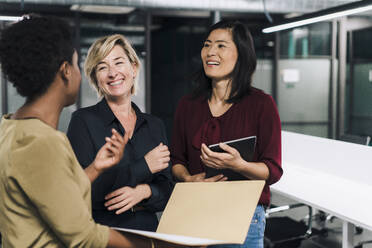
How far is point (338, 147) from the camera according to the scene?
346 cm

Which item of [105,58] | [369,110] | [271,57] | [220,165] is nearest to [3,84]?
[271,57]

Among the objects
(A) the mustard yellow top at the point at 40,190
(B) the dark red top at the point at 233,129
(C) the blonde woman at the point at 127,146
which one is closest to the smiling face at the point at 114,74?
(C) the blonde woman at the point at 127,146

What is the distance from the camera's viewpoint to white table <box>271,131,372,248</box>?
8.78 ft

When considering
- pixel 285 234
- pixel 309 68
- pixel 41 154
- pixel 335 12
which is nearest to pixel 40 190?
pixel 41 154

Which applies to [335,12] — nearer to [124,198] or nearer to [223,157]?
[223,157]

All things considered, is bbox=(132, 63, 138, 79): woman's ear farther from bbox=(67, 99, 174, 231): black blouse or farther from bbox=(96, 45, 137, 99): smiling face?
bbox=(67, 99, 174, 231): black blouse

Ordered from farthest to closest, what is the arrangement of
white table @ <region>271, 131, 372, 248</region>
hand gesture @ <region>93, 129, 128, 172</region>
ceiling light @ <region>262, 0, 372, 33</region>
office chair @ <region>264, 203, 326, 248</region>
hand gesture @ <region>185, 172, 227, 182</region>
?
office chair @ <region>264, 203, 326, 248</region> → white table @ <region>271, 131, 372, 248</region> → ceiling light @ <region>262, 0, 372, 33</region> → hand gesture @ <region>185, 172, 227, 182</region> → hand gesture @ <region>93, 129, 128, 172</region>

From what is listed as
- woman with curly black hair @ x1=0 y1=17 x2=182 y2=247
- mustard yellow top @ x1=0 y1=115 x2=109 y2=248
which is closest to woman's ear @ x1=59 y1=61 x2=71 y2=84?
woman with curly black hair @ x1=0 y1=17 x2=182 y2=247

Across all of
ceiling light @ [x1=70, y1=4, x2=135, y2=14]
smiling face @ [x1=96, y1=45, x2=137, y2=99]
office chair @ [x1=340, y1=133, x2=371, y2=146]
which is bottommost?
office chair @ [x1=340, y1=133, x2=371, y2=146]

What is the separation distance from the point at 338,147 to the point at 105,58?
2520 millimetres

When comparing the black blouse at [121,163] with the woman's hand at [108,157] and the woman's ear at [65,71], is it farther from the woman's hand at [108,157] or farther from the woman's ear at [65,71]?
the woman's ear at [65,71]

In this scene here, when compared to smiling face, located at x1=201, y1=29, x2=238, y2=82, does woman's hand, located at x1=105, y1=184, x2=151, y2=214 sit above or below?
below

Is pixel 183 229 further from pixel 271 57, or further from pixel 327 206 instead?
pixel 271 57

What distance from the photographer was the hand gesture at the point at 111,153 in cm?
107
